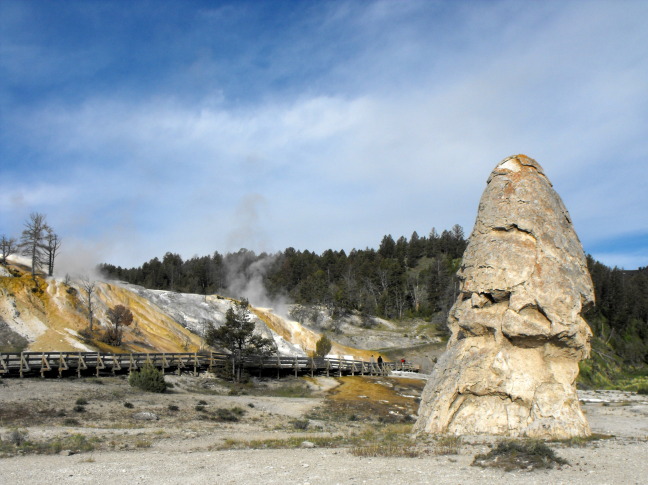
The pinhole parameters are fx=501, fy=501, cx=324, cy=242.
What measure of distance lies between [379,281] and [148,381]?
8793cm

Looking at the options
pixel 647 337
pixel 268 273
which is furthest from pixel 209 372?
pixel 268 273

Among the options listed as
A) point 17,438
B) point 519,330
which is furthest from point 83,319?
point 519,330

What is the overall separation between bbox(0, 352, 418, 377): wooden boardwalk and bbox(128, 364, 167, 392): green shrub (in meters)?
2.79

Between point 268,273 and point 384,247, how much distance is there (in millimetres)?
37802

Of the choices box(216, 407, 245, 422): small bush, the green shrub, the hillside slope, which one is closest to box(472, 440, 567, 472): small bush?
box(216, 407, 245, 422): small bush

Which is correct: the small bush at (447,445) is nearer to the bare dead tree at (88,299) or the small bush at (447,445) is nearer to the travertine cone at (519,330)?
the travertine cone at (519,330)

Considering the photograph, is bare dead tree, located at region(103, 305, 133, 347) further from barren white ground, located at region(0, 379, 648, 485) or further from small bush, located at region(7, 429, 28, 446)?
small bush, located at region(7, 429, 28, 446)

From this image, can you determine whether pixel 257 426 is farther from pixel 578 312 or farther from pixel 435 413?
pixel 578 312

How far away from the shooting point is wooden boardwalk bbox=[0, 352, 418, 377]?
28625 mm

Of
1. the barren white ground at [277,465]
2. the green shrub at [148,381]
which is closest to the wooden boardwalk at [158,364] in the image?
the green shrub at [148,381]

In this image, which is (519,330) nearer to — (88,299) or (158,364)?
(158,364)

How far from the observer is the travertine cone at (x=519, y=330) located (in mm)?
14180

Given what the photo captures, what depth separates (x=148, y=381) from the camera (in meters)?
27.2

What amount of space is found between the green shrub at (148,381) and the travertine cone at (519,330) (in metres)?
16.9
